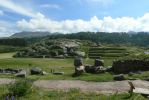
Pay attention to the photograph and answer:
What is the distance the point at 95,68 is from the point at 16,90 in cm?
1512

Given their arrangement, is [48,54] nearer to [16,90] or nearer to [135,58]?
[135,58]

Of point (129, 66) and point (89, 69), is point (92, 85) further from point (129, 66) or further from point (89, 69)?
point (129, 66)

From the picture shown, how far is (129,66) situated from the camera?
103ft

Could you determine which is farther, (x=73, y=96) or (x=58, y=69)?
(x=58, y=69)

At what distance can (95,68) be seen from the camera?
102 feet

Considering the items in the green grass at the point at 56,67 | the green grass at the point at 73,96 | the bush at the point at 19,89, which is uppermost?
the bush at the point at 19,89

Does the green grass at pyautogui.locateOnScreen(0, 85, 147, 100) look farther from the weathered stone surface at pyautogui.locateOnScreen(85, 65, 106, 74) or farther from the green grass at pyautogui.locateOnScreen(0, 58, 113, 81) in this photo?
the weathered stone surface at pyautogui.locateOnScreen(85, 65, 106, 74)

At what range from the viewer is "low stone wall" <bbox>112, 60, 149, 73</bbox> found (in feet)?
99.6

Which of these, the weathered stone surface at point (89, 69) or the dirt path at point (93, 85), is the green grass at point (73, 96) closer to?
the dirt path at point (93, 85)

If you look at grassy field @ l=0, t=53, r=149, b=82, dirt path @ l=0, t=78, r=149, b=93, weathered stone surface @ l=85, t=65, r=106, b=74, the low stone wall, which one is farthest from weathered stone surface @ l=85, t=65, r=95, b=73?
dirt path @ l=0, t=78, r=149, b=93

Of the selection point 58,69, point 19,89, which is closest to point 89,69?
point 19,89

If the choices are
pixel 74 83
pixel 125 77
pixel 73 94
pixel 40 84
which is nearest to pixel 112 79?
pixel 125 77

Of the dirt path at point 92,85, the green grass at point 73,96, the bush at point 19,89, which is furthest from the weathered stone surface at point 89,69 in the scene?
the bush at point 19,89

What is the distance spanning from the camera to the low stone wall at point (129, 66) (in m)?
30.4
